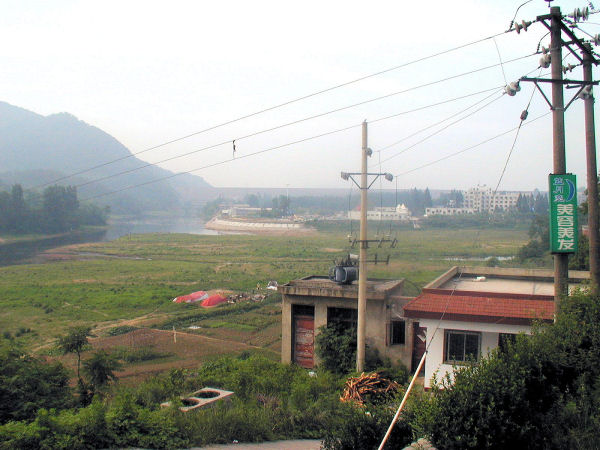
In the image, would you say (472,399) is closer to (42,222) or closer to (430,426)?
(430,426)

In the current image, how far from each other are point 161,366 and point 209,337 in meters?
4.24

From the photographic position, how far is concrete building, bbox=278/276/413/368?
12.2 m

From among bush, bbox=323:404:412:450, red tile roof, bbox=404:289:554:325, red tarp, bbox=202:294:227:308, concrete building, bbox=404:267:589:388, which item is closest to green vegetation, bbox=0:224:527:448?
bush, bbox=323:404:412:450

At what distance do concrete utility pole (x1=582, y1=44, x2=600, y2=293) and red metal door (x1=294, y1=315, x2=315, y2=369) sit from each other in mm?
7213

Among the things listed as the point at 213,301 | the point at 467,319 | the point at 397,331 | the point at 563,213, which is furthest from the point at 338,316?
the point at 213,301

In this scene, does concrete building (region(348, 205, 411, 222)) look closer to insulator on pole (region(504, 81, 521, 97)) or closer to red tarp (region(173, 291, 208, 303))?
red tarp (region(173, 291, 208, 303))

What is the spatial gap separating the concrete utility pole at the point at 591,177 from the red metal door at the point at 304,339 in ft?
23.7

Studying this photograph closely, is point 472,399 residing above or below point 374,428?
above

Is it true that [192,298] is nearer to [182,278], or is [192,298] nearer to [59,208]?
[182,278]

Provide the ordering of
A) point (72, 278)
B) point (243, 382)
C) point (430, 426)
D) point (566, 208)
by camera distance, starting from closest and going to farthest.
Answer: point (430, 426) < point (566, 208) < point (243, 382) < point (72, 278)

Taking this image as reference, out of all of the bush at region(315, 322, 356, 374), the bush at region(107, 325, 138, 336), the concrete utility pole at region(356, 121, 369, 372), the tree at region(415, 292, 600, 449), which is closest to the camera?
the tree at region(415, 292, 600, 449)

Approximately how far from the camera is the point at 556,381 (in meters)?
5.64

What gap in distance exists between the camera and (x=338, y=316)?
42.9ft

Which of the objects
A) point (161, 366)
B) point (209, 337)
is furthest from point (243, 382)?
point (209, 337)
